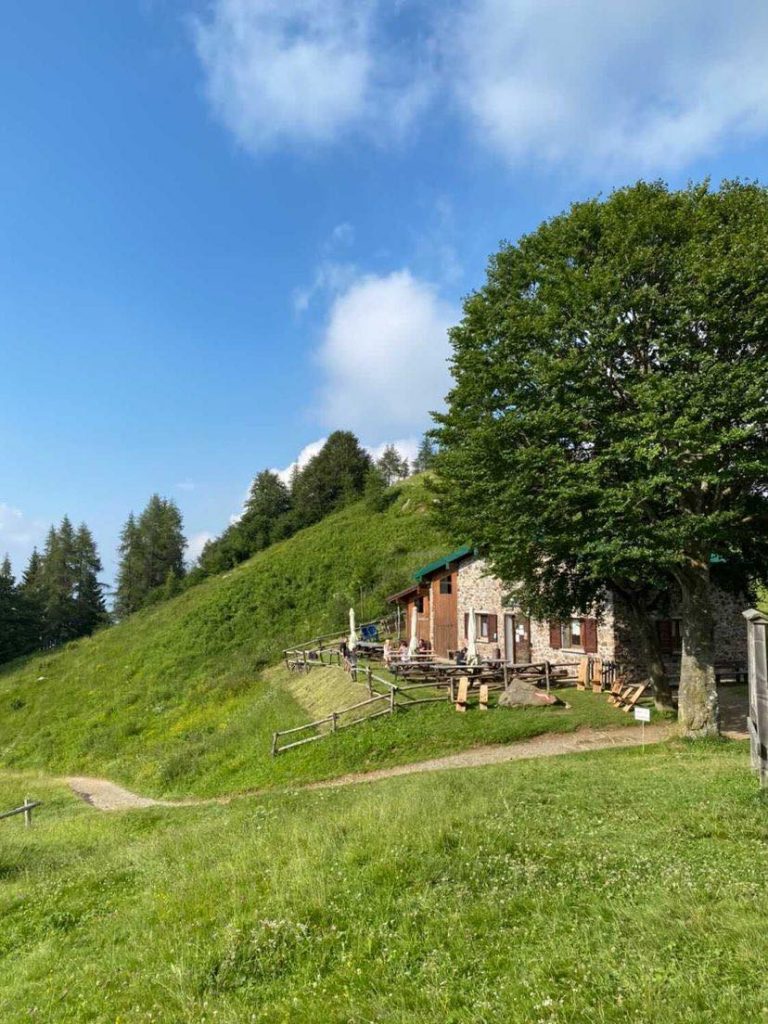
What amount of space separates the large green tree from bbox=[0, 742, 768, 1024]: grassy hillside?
268 inches

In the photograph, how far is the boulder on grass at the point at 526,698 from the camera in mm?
21969

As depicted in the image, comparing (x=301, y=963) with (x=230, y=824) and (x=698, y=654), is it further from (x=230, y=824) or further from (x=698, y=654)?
(x=698, y=654)

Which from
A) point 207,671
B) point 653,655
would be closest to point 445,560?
point 653,655

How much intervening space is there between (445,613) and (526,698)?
44.6 feet

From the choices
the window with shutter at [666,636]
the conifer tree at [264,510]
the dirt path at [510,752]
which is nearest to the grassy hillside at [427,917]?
the dirt path at [510,752]

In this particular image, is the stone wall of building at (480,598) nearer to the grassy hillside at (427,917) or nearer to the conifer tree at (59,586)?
the grassy hillside at (427,917)

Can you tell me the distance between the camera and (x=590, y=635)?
85.4ft

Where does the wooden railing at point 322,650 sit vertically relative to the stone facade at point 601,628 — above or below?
below

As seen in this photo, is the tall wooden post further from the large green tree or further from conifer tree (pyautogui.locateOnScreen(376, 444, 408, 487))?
conifer tree (pyautogui.locateOnScreen(376, 444, 408, 487))

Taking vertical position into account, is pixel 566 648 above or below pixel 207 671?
above

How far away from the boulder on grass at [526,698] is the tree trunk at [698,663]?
198 inches

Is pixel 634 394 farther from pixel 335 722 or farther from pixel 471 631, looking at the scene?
pixel 471 631

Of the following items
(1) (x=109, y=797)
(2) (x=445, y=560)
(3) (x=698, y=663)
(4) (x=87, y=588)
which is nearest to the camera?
(3) (x=698, y=663)

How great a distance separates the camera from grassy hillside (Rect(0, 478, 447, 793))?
25453mm
